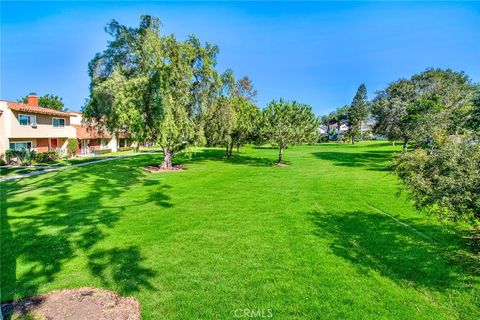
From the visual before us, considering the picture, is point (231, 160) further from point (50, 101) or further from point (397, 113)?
point (50, 101)

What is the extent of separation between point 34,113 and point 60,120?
4.50 metres

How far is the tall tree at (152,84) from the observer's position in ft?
61.5

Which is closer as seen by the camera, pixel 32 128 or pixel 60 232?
pixel 60 232

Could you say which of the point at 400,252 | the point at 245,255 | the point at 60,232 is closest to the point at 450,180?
the point at 400,252

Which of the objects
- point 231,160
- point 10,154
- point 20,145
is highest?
point 20,145

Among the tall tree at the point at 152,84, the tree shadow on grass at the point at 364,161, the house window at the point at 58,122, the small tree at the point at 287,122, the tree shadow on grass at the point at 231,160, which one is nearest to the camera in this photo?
the tall tree at the point at 152,84

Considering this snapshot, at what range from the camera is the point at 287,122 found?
24.3m

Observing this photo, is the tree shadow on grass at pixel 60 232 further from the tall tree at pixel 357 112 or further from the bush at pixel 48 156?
the tall tree at pixel 357 112

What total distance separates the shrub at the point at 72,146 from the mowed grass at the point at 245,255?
78.1ft

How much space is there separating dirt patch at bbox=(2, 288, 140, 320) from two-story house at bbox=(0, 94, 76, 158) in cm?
2789

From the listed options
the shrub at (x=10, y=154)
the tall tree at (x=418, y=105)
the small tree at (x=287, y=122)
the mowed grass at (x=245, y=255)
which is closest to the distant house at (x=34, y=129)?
the shrub at (x=10, y=154)

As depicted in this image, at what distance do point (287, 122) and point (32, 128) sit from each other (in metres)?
28.0

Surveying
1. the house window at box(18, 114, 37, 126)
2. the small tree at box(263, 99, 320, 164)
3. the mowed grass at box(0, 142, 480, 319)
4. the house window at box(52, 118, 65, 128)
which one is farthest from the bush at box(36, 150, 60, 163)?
the small tree at box(263, 99, 320, 164)

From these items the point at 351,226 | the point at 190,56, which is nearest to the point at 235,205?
the point at 351,226
